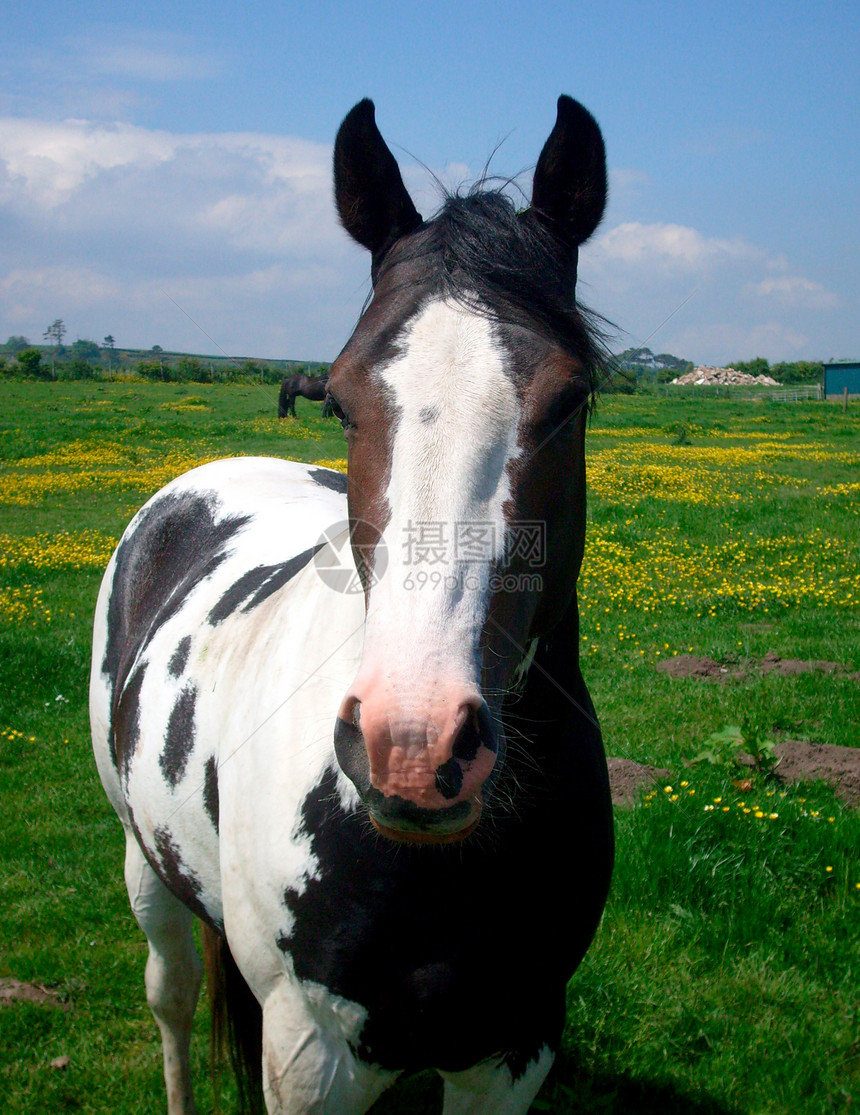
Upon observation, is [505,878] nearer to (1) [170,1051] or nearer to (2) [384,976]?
(2) [384,976]

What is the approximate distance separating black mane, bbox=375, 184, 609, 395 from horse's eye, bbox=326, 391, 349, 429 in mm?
321

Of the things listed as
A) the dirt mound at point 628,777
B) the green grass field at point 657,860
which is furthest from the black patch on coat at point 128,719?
the dirt mound at point 628,777

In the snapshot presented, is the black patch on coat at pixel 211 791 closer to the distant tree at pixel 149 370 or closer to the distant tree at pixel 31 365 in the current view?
the distant tree at pixel 149 370

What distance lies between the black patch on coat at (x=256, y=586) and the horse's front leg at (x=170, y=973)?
1018 millimetres

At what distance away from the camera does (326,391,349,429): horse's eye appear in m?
1.83

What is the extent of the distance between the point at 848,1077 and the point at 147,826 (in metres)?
2.50

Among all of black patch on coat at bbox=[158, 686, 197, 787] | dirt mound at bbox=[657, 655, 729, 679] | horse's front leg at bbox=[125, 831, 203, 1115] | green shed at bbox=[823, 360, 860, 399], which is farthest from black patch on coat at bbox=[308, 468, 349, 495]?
green shed at bbox=[823, 360, 860, 399]

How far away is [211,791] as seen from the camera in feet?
7.74

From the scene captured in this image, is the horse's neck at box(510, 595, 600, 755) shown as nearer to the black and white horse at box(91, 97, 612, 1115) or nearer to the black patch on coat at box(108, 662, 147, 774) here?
the black and white horse at box(91, 97, 612, 1115)

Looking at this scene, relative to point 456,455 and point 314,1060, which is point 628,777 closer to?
point 314,1060

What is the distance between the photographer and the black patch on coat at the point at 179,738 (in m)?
2.53

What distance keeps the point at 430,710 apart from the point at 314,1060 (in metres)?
1.07

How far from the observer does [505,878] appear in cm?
190

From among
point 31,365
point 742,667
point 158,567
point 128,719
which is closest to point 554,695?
point 128,719
